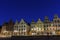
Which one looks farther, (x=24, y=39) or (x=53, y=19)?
(x=53, y=19)

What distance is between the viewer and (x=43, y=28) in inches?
1067

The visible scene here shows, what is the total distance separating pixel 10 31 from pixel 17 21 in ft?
5.53

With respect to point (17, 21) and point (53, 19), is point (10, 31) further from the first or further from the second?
point (53, 19)

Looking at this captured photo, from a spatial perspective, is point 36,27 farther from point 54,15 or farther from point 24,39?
point 24,39

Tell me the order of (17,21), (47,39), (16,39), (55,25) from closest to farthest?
(47,39) → (16,39) → (55,25) → (17,21)

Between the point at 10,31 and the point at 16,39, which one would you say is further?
the point at 10,31

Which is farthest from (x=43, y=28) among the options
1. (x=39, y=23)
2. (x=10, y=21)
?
(x=10, y=21)

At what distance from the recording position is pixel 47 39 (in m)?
21.0

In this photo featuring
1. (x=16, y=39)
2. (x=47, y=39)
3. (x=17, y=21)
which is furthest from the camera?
(x=17, y=21)

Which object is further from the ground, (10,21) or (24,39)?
(10,21)

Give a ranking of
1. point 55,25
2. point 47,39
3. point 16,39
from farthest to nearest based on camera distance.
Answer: point 55,25 → point 16,39 → point 47,39

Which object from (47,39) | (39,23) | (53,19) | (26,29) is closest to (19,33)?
(26,29)

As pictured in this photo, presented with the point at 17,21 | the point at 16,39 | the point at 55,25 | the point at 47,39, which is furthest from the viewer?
the point at 17,21

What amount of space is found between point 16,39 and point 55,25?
642 cm
